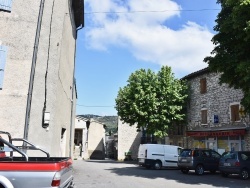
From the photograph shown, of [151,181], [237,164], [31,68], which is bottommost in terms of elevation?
[151,181]

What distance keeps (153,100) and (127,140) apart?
1561 centimetres

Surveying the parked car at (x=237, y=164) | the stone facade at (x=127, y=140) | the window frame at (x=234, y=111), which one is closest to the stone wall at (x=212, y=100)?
the window frame at (x=234, y=111)

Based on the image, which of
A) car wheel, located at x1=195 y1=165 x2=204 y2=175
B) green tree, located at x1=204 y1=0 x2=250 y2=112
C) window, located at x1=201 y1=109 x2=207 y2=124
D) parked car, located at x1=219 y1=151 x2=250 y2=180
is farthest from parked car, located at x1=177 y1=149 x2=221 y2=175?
window, located at x1=201 y1=109 x2=207 y2=124

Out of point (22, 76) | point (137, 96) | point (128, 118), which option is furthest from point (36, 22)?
point (128, 118)

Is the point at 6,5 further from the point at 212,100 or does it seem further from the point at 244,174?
the point at 212,100

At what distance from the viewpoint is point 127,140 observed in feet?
142

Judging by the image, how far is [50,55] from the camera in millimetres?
11602

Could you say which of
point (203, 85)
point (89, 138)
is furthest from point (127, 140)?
point (203, 85)

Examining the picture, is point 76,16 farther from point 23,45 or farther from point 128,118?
point 128,118

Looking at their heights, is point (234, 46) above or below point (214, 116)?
above

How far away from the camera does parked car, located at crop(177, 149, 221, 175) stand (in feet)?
62.3

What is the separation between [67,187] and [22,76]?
6263 mm

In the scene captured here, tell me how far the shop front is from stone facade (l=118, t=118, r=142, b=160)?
14.2 metres

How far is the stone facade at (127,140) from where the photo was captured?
140ft
